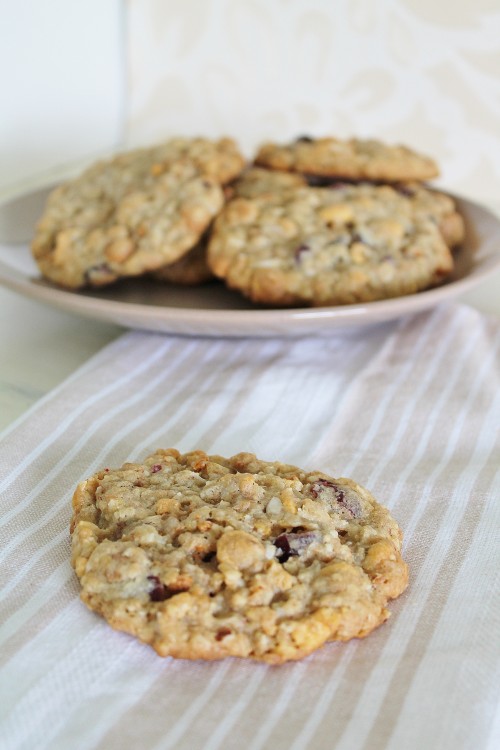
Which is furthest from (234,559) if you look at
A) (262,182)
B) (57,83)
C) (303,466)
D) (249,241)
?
(57,83)

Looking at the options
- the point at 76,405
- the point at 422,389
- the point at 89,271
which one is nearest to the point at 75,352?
the point at 89,271

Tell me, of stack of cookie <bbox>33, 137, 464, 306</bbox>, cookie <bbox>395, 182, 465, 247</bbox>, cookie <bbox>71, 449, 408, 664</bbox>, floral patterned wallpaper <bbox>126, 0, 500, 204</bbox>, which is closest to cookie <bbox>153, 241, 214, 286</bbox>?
stack of cookie <bbox>33, 137, 464, 306</bbox>

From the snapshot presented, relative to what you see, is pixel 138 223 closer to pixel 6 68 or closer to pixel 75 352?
pixel 75 352

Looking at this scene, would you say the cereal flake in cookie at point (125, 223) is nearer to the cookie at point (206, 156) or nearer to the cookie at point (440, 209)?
the cookie at point (206, 156)

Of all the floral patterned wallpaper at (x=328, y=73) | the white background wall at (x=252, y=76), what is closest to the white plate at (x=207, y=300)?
the white background wall at (x=252, y=76)

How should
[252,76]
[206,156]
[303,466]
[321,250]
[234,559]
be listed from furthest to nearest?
1. [252,76]
2. [206,156]
3. [321,250]
4. [303,466]
5. [234,559]

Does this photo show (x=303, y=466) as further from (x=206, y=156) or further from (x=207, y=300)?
(x=206, y=156)

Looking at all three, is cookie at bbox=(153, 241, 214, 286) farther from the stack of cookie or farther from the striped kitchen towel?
the striped kitchen towel
